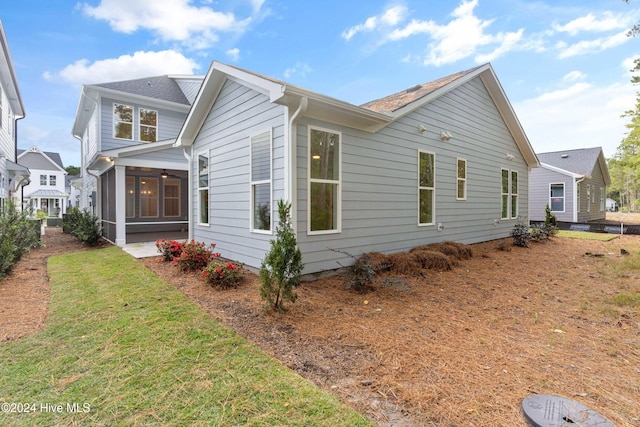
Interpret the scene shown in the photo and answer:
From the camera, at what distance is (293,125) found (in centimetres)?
490

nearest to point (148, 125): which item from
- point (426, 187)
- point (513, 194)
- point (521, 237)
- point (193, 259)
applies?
point (193, 259)

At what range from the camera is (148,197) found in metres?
11.8

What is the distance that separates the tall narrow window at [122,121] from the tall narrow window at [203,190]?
6360 mm

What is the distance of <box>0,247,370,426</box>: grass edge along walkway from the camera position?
6.40ft

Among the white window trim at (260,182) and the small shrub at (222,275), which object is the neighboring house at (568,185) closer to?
the white window trim at (260,182)

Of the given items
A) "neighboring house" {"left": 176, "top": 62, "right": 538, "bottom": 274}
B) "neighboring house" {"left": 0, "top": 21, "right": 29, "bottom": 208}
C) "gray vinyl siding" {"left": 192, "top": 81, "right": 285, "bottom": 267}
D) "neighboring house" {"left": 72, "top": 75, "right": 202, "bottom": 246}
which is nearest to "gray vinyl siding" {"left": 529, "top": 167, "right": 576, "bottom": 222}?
"neighboring house" {"left": 176, "top": 62, "right": 538, "bottom": 274}

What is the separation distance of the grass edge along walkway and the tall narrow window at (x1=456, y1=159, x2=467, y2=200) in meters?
7.72

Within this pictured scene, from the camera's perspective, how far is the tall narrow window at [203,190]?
25.1ft

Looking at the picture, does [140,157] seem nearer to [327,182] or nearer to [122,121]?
[122,121]

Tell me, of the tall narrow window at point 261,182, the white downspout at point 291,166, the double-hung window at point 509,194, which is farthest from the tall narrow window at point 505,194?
the tall narrow window at point 261,182

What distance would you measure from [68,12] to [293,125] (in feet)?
30.9

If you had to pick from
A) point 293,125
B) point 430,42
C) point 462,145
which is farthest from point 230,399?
point 430,42

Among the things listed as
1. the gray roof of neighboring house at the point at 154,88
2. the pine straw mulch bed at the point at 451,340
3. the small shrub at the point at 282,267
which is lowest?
the pine straw mulch bed at the point at 451,340

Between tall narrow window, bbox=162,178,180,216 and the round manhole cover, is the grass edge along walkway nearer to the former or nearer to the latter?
the round manhole cover
